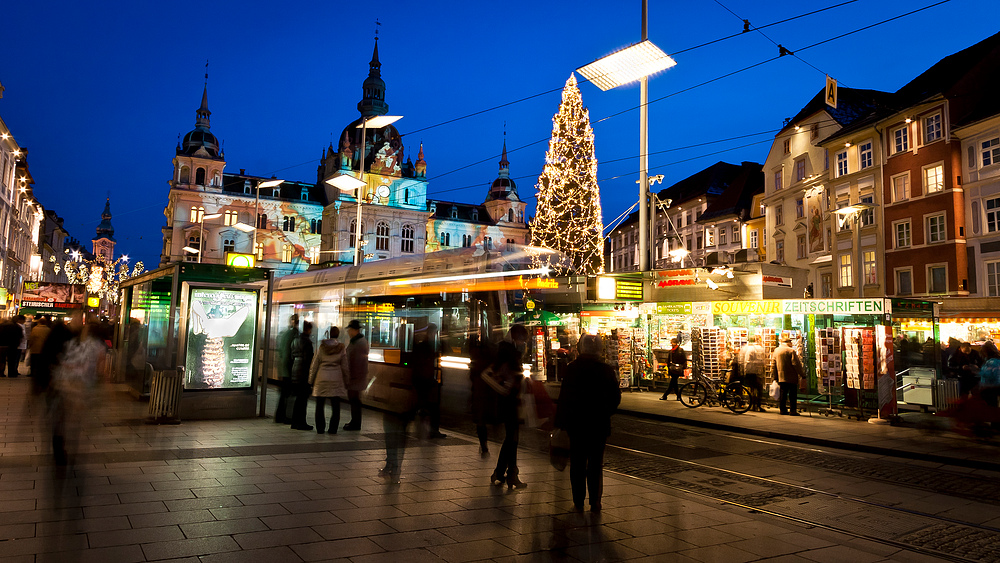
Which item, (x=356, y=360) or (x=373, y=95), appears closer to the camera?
(x=356, y=360)

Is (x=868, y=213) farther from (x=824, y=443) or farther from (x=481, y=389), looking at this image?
(x=481, y=389)

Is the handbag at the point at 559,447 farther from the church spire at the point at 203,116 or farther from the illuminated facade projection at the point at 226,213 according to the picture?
the church spire at the point at 203,116

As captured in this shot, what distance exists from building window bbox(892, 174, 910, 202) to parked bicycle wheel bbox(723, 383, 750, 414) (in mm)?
23367

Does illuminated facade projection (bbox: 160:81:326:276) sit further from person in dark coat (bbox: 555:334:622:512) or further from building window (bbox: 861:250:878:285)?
person in dark coat (bbox: 555:334:622:512)

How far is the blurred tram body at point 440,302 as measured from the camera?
13.9 m

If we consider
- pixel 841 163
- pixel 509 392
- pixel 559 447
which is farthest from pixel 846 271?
pixel 559 447

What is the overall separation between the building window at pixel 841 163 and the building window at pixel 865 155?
1145 millimetres

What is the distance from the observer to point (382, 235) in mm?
86562

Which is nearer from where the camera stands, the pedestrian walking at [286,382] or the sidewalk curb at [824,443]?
the sidewalk curb at [824,443]

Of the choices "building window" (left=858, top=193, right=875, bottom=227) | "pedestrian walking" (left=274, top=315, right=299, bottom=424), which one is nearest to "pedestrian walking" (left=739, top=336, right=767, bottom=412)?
"pedestrian walking" (left=274, top=315, right=299, bottom=424)

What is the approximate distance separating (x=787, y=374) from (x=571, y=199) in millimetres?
17531

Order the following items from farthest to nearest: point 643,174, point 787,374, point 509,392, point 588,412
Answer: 1. point 643,174
2. point 787,374
3. point 509,392
4. point 588,412

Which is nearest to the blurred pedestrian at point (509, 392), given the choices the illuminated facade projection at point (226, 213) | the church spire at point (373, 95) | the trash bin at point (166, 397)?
the trash bin at point (166, 397)

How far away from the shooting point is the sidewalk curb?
10914mm
